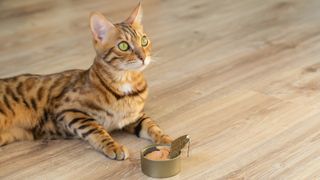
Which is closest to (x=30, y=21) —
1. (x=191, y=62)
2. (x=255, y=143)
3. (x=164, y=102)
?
(x=191, y=62)

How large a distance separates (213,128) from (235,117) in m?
Result: 0.13

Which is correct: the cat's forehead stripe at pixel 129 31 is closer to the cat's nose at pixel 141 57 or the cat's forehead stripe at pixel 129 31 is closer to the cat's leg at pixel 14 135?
the cat's nose at pixel 141 57

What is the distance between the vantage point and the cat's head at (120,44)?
5.93 ft

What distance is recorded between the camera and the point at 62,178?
5.72 ft

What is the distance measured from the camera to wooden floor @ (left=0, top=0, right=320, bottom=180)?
1.81m

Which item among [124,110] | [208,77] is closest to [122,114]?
[124,110]

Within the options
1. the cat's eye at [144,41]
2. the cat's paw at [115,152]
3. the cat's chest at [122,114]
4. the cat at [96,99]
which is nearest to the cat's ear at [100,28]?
the cat at [96,99]

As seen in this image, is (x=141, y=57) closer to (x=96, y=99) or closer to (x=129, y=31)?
(x=129, y=31)

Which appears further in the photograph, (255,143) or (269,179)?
(255,143)

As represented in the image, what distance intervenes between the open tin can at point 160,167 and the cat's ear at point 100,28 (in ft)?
1.35

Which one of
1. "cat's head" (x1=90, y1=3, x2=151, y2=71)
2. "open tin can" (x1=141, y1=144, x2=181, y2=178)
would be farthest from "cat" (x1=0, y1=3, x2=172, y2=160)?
"open tin can" (x1=141, y1=144, x2=181, y2=178)

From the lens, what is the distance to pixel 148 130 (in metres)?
1.94

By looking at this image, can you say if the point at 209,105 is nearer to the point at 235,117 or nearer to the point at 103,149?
the point at 235,117

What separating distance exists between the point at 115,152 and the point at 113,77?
0.26m
